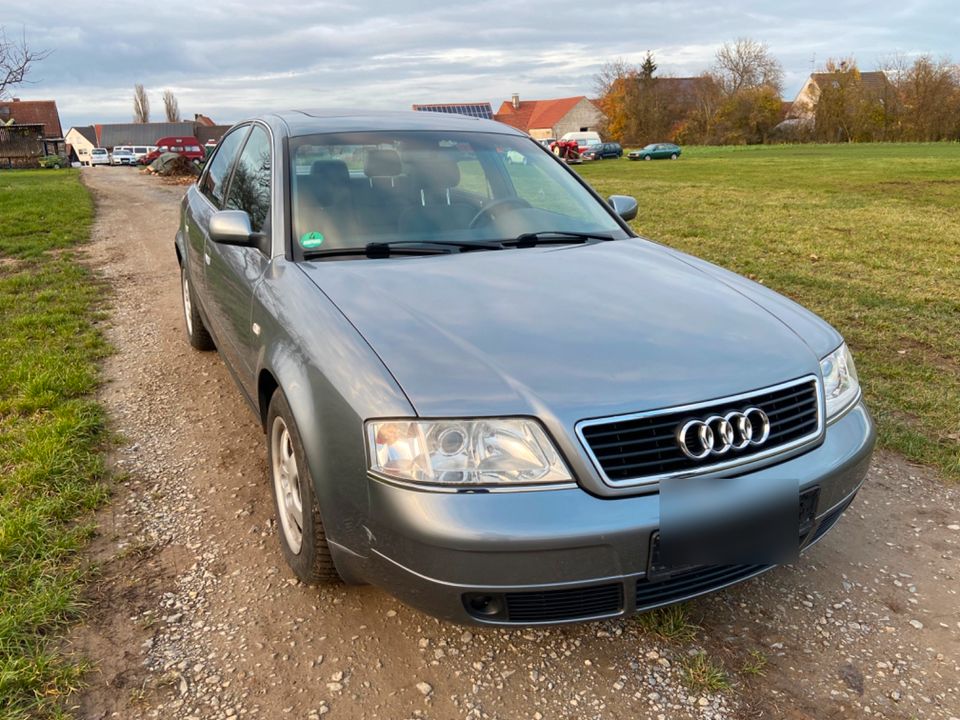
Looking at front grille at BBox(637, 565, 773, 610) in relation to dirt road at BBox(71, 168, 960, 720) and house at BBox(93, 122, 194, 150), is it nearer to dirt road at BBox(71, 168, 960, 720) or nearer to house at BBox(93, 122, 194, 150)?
dirt road at BBox(71, 168, 960, 720)

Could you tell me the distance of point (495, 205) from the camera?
3.47 meters

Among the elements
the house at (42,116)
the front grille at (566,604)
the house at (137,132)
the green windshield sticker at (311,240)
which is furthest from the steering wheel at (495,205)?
the house at (42,116)

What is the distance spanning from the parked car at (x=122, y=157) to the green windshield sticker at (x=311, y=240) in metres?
55.1

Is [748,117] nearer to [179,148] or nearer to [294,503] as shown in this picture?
[179,148]

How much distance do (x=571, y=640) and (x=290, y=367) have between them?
1280 millimetres

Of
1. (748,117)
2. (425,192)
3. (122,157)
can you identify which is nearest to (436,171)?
(425,192)

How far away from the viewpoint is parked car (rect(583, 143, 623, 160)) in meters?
46.3

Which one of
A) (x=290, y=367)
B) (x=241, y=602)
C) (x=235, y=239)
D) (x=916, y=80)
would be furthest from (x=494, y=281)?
(x=916, y=80)

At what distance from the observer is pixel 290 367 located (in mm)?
2496

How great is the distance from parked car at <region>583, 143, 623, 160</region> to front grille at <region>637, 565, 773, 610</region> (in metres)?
45.9

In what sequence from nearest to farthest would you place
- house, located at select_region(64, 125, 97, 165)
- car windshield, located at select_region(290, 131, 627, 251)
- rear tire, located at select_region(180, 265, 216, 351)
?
car windshield, located at select_region(290, 131, 627, 251) < rear tire, located at select_region(180, 265, 216, 351) < house, located at select_region(64, 125, 97, 165)

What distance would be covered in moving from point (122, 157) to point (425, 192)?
58.9 m

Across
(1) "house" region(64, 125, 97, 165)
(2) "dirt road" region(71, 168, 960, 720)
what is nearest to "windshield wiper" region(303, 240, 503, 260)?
(2) "dirt road" region(71, 168, 960, 720)

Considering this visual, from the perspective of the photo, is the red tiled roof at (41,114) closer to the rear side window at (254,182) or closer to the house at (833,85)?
the house at (833,85)
